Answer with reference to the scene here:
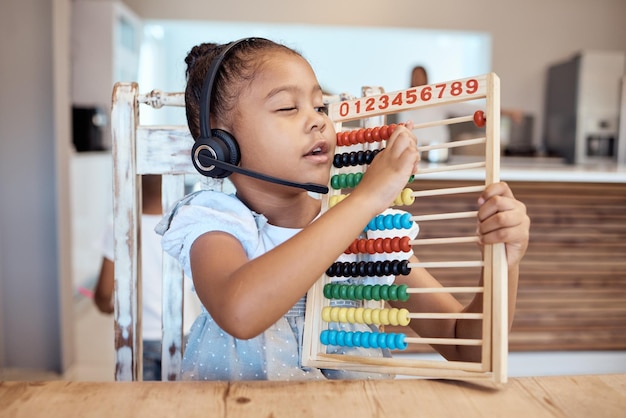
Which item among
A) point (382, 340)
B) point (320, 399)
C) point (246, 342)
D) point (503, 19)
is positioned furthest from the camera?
point (503, 19)

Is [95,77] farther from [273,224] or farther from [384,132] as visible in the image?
[384,132]

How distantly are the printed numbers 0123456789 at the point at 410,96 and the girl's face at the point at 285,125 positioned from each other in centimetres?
6

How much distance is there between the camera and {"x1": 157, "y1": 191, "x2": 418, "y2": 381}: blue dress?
1.04m

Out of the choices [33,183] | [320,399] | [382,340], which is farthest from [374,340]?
[33,183]

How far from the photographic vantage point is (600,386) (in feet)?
2.60

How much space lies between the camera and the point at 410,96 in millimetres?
900

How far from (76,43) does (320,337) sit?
4.23m

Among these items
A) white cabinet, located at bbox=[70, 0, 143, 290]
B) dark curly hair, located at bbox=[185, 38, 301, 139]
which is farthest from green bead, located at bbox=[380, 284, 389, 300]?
white cabinet, located at bbox=[70, 0, 143, 290]

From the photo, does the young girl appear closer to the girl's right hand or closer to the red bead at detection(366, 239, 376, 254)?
the girl's right hand

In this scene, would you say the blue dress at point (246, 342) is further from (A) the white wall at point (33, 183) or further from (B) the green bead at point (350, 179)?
(A) the white wall at point (33, 183)

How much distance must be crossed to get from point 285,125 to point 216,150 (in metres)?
0.11

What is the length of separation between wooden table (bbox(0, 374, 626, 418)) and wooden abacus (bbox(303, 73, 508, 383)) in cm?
5

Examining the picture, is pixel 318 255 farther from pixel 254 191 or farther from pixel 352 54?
pixel 352 54

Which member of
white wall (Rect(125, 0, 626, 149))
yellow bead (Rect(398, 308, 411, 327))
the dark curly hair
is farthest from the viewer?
Result: white wall (Rect(125, 0, 626, 149))
